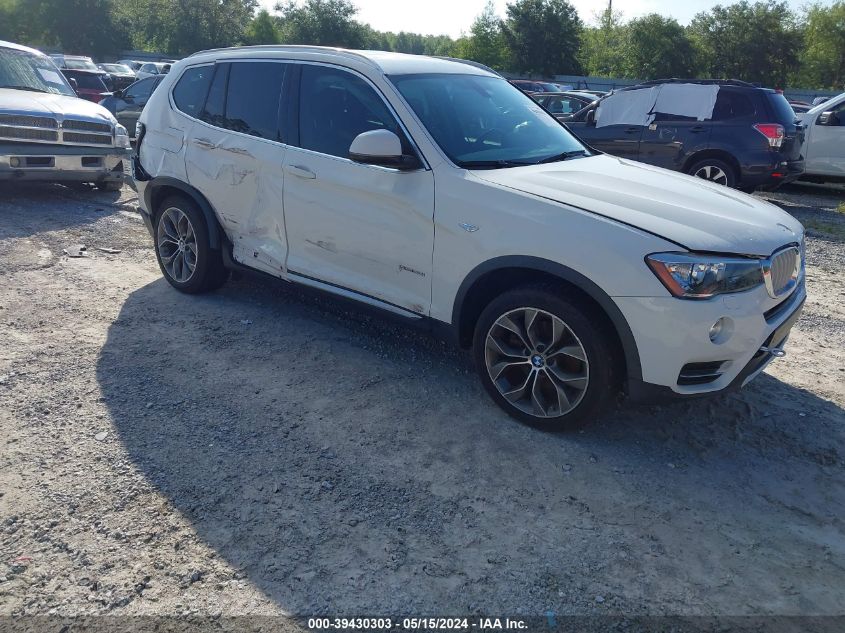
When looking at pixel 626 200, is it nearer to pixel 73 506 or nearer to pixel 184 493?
pixel 184 493

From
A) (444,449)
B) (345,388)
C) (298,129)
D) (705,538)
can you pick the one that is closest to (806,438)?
(705,538)

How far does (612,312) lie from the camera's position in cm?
331

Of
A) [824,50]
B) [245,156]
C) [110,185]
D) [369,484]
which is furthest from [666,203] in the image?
[824,50]

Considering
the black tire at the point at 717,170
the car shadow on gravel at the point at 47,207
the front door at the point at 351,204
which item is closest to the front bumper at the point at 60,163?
the car shadow on gravel at the point at 47,207

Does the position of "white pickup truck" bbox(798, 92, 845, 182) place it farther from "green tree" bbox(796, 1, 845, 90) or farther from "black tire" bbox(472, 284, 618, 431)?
"green tree" bbox(796, 1, 845, 90)

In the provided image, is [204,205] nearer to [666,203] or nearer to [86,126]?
[666,203]

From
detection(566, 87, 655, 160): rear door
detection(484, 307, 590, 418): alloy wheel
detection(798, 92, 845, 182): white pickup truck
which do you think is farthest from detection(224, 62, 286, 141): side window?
detection(798, 92, 845, 182): white pickup truck

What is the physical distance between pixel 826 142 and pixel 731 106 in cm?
258

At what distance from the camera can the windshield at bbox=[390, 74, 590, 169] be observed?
408 centimetres

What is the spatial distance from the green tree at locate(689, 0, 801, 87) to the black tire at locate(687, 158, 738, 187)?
43.4 metres

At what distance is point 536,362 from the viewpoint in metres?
3.67

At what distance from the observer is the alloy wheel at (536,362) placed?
11.6 ft

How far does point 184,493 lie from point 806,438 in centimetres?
324

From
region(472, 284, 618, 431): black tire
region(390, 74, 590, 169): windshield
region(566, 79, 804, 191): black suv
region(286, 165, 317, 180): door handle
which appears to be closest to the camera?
region(472, 284, 618, 431): black tire
